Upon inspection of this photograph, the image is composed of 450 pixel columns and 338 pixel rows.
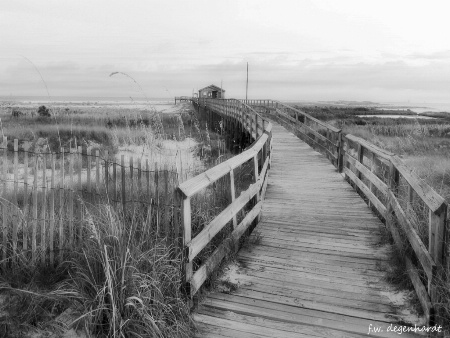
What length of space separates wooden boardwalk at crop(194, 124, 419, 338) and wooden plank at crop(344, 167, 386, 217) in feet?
0.73

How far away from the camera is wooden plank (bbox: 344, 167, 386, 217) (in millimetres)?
6330

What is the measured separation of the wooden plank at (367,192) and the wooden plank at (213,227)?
6.37ft

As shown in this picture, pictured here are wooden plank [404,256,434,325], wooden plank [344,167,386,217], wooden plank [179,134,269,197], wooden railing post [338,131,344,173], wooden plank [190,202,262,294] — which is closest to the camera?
wooden plank [404,256,434,325]

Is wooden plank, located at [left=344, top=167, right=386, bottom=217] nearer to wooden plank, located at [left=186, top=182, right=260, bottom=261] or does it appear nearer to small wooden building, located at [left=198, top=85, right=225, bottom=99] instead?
wooden plank, located at [left=186, top=182, right=260, bottom=261]

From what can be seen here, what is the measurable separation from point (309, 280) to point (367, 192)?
337cm

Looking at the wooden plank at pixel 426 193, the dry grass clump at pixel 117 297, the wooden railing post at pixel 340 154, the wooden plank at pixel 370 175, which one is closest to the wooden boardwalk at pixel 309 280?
the dry grass clump at pixel 117 297

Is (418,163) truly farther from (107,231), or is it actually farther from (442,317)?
(107,231)

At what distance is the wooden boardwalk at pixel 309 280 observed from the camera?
361 centimetres

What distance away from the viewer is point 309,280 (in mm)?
4523

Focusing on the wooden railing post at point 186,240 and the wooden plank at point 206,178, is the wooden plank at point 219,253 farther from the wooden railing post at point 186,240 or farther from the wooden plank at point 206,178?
the wooden plank at point 206,178

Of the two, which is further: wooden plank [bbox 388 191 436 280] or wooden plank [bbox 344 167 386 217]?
wooden plank [bbox 344 167 386 217]

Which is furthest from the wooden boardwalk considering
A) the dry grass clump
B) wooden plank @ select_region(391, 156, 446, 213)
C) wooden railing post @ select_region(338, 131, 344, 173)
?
wooden railing post @ select_region(338, 131, 344, 173)

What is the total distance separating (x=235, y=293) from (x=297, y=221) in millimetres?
Answer: 2639

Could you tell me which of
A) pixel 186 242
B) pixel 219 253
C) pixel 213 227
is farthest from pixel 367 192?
pixel 186 242
